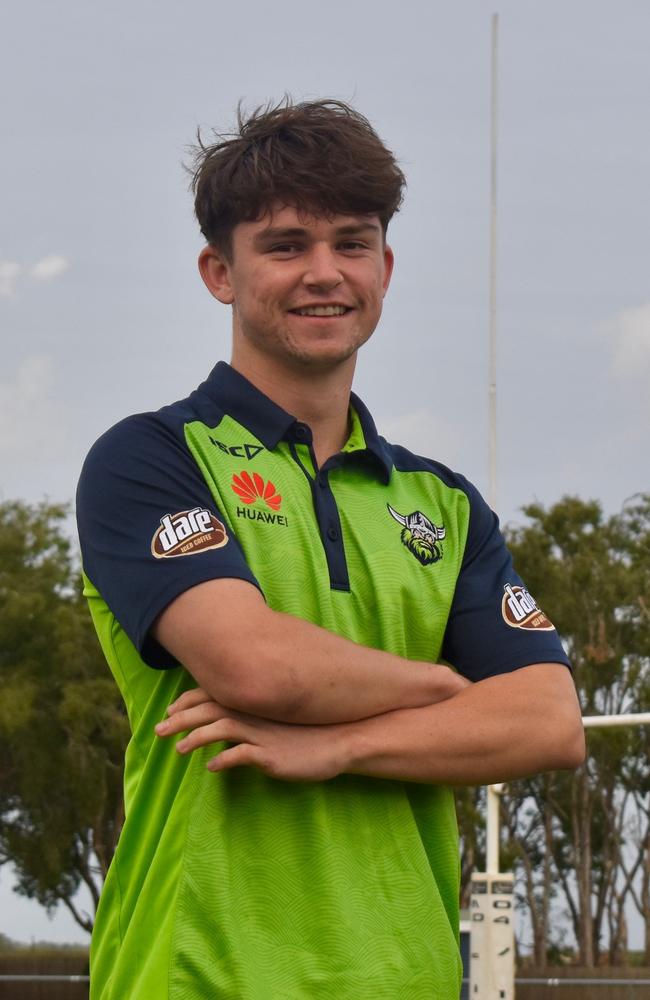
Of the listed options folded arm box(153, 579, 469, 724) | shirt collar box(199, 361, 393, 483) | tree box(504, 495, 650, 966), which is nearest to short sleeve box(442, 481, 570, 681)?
shirt collar box(199, 361, 393, 483)

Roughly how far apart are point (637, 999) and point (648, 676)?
6.85 meters

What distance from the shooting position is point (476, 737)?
8.40 feet

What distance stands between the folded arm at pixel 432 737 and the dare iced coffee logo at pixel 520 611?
0.10 m

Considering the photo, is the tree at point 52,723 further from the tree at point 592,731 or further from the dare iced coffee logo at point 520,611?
the dare iced coffee logo at point 520,611

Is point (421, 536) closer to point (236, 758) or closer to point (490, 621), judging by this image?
point (490, 621)

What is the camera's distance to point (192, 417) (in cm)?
270

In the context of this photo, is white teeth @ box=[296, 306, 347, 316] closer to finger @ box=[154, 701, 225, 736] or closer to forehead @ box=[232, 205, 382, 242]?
forehead @ box=[232, 205, 382, 242]

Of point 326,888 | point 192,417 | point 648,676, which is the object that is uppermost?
point 648,676

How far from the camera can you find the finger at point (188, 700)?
7.88ft

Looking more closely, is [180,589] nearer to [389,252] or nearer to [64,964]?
[389,252]

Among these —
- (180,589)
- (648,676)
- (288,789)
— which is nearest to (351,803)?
(288,789)

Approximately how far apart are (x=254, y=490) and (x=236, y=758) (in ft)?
1.58

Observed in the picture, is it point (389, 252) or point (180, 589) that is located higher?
point (389, 252)

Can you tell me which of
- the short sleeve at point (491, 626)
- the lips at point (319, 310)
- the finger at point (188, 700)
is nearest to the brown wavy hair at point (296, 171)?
the lips at point (319, 310)
